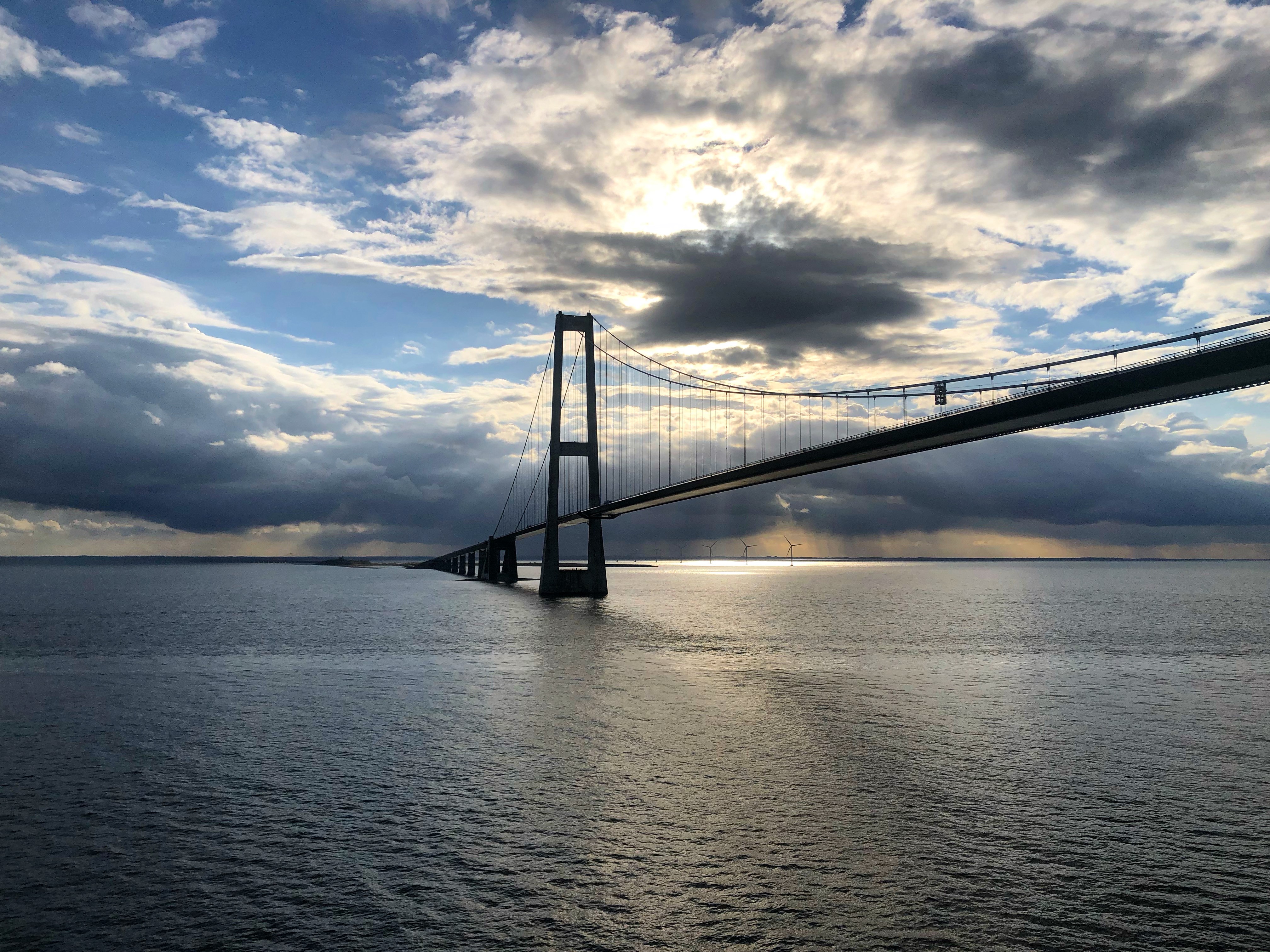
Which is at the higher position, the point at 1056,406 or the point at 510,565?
the point at 1056,406

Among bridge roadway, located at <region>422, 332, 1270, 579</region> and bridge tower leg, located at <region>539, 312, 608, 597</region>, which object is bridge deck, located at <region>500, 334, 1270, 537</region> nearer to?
bridge roadway, located at <region>422, 332, 1270, 579</region>

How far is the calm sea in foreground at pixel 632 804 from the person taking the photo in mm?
9359

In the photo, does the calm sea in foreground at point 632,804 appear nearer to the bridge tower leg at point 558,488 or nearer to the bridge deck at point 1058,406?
the bridge deck at point 1058,406

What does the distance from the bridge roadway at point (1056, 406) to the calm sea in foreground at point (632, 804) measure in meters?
10.8

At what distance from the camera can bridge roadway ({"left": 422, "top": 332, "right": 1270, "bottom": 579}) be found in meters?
29.5

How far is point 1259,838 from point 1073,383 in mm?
26184

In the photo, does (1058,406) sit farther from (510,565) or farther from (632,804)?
(510,565)

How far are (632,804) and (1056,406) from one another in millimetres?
30094

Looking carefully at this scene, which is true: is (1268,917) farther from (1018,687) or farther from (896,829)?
(1018,687)

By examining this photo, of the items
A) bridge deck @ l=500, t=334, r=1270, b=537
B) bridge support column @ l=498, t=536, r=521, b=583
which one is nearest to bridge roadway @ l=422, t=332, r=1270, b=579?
bridge deck @ l=500, t=334, r=1270, b=537

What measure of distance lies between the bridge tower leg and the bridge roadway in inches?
861

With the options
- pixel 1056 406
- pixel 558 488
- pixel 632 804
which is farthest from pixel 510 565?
pixel 632 804

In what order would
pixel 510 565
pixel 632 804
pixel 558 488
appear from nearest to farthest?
1. pixel 632 804
2. pixel 558 488
3. pixel 510 565

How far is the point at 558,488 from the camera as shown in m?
77.1
